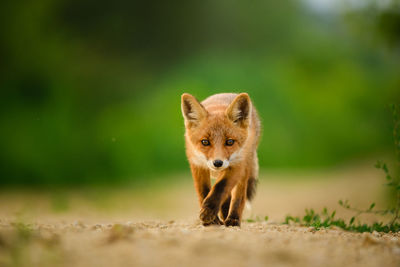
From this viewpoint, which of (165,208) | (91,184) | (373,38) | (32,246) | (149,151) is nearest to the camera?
(32,246)

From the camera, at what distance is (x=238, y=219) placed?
4.75m

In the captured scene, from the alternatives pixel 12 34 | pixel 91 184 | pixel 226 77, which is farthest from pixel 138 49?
pixel 91 184

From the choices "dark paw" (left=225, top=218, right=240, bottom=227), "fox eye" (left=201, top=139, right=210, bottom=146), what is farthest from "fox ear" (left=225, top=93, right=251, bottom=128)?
"dark paw" (left=225, top=218, right=240, bottom=227)

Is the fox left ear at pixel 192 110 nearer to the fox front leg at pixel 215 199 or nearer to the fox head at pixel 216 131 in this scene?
the fox head at pixel 216 131

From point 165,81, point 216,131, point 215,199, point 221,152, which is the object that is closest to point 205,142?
point 216,131

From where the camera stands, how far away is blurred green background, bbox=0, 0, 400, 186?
12570 millimetres

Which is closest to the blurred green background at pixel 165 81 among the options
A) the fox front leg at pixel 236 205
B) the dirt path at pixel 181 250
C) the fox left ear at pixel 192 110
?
the fox left ear at pixel 192 110

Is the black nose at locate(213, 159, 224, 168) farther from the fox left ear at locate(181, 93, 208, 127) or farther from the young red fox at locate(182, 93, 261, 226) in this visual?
the fox left ear at locate(181, 93, 208, 127)

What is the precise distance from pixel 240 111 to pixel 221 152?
25.8 inches

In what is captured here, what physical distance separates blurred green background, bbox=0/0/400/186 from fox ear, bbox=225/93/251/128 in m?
5.46

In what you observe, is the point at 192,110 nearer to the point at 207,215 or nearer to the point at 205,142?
the point at 205,142

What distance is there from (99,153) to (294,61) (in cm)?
1081

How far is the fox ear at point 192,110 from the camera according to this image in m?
4.96

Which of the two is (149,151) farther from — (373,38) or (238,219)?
(238,219)
